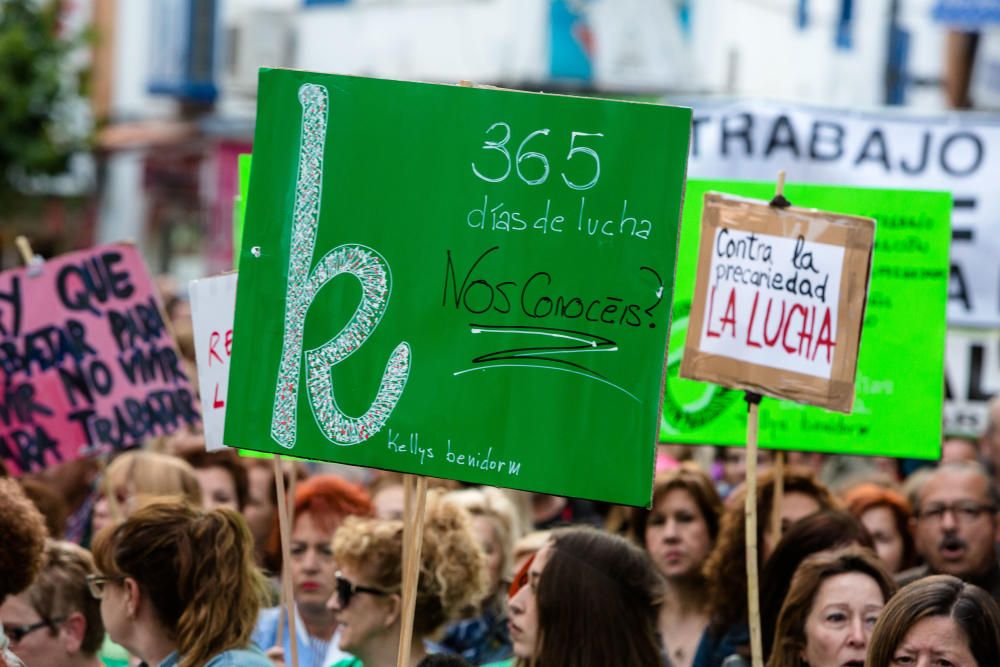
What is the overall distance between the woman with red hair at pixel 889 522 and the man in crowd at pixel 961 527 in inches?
10.1

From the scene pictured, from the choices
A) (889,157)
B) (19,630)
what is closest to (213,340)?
(19,630)

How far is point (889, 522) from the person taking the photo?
6789mm

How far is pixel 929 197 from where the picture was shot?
6.09 meters

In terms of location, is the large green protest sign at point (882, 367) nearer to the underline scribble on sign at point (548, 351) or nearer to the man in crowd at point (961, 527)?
the man in crowd at point (961, 527)

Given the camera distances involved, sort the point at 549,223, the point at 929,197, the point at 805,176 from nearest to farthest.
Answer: the point at 549,223 → the point at 929,197 → the point at 805,176

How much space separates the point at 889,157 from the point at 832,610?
3728 mm

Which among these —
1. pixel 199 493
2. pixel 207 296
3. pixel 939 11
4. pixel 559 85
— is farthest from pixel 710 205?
pixel 559 85

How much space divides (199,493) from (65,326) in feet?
2.69

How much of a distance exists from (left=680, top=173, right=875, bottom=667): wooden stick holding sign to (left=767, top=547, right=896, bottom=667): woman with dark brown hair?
0.13 metres

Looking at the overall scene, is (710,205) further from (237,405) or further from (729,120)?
(729,120)

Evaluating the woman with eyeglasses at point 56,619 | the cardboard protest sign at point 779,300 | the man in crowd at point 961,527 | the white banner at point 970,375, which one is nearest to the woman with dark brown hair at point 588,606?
the cardboard protest sign at point 779,300

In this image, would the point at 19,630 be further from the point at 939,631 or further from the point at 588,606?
the point at 939,631

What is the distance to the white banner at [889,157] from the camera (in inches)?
305

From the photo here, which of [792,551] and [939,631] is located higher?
[939,631]
